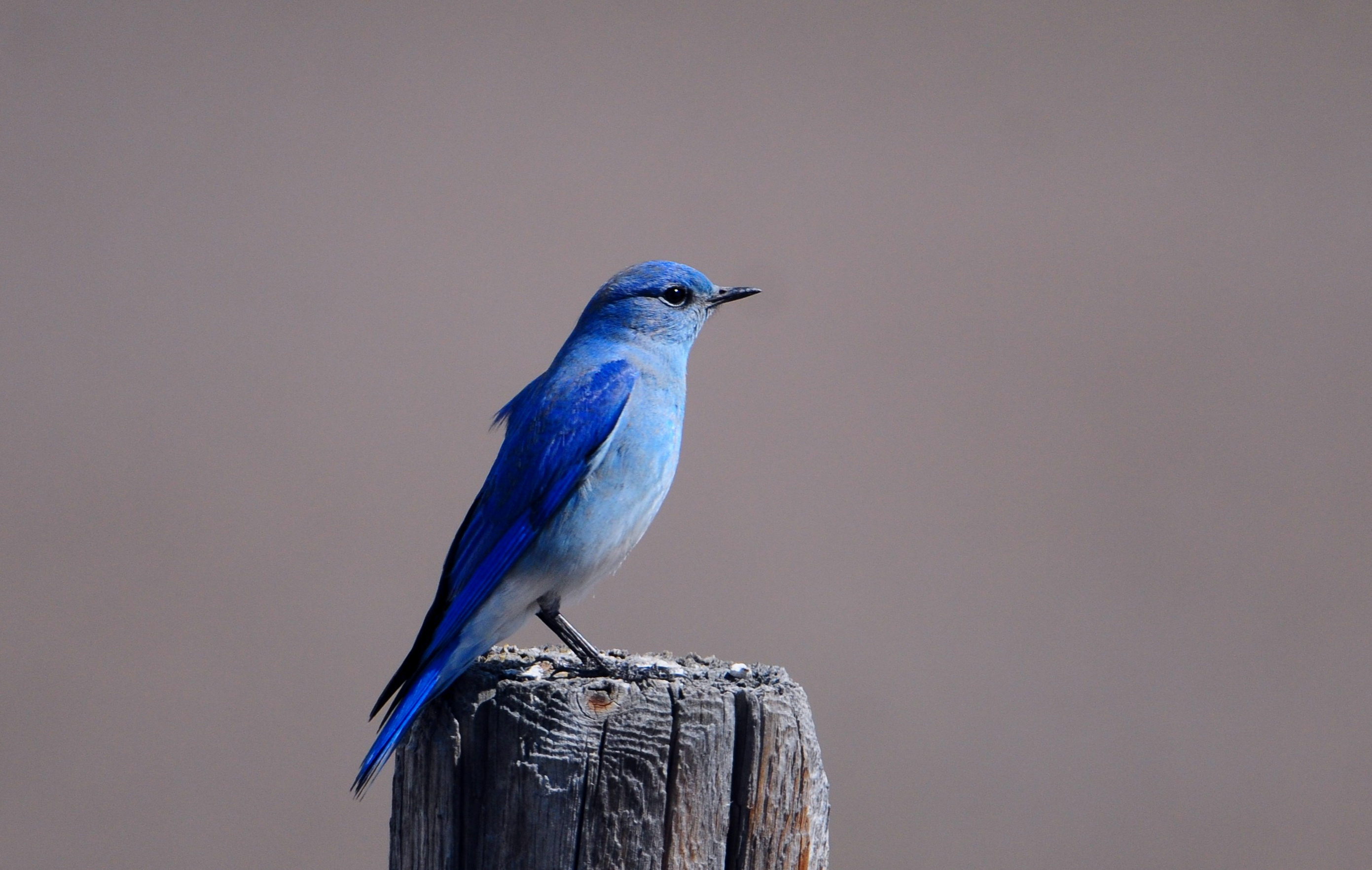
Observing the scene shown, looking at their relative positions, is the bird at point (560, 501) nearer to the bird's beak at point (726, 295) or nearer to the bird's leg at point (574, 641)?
the bird's leg at point (574, 641)

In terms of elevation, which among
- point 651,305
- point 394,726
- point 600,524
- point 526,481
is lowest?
point 394,726

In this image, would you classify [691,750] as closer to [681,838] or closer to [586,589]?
[681,838]

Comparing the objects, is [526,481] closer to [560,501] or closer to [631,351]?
[560,501]

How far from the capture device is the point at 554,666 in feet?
9.22

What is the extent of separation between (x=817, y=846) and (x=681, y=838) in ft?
1.01

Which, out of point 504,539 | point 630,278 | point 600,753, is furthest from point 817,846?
point 630,278

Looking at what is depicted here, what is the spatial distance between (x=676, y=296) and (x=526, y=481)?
1.04m

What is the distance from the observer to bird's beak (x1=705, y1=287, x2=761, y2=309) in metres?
3.83

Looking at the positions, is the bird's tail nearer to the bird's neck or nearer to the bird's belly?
the bird's belly

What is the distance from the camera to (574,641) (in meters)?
3.00

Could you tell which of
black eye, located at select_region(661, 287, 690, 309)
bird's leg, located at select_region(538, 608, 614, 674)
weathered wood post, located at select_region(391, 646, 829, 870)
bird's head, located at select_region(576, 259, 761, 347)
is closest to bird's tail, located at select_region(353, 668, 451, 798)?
weathered wood post, located at select_region(391, 646, 829, 870)

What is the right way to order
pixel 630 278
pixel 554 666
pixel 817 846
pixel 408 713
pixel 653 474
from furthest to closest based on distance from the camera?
pixel 630 278 → pixel 653 474 → pixel 554 666 → pixel 408 713 → pixel 817 846

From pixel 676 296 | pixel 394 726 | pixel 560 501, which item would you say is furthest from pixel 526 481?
pixel 676 296

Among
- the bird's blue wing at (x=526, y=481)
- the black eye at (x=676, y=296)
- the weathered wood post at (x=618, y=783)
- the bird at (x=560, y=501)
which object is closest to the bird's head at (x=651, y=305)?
the black eye at (x=676, y=296)
